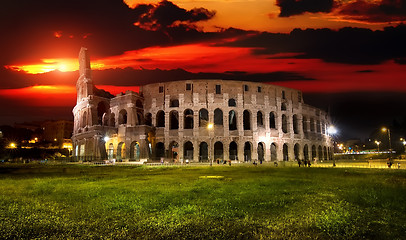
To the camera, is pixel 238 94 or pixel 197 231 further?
pixel 238 94

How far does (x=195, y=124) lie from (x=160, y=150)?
8431 mm

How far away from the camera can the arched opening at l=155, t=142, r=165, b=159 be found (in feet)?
162

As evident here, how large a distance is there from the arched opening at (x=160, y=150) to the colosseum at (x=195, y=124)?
0.65ft

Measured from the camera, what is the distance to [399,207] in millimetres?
7113

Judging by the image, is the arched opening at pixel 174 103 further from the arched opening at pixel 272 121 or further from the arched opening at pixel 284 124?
the arched opening at pixel 284 124

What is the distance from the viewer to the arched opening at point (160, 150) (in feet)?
162

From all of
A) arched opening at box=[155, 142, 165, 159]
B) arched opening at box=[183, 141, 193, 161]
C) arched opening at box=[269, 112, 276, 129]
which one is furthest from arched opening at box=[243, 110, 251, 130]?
arched opening at box=[155, 142, 165, 159]

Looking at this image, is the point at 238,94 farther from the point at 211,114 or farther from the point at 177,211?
the point at 177,211

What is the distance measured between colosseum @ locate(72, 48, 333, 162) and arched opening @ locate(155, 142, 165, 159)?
7.8 inches

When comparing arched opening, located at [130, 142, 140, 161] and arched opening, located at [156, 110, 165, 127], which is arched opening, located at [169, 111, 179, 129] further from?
arched opening, located at [130, 142, 140, 161]

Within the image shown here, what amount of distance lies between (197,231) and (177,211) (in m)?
1.63

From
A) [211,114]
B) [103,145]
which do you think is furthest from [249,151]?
[103,145]

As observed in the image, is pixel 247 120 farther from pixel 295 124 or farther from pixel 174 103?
pixel 174 103

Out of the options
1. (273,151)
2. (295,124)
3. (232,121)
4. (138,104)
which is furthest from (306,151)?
(138,104)
